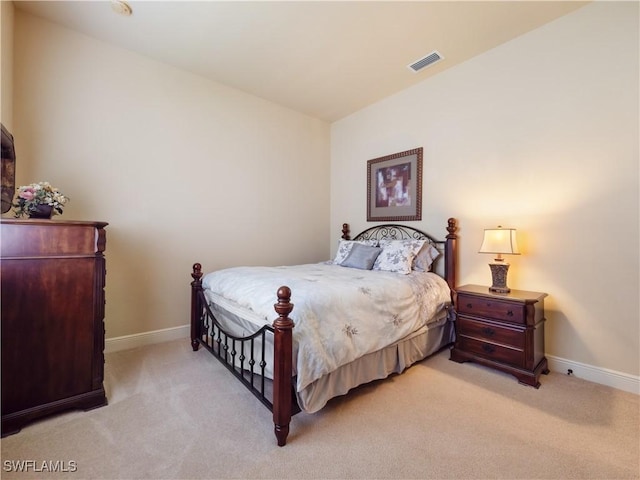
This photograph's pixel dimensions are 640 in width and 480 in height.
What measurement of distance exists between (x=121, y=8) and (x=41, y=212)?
5.88 feet

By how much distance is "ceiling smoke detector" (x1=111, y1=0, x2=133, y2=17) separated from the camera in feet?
7.65

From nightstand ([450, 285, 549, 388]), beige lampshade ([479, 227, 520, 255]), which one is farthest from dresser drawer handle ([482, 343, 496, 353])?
beige lampshade ([479, 227, 520, 255])

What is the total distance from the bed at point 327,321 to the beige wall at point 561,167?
62 cm

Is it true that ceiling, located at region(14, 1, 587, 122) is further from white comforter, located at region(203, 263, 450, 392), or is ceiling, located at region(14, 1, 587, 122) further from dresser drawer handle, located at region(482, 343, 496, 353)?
dresser drawer handle, located at region(482, 343, 496, 353)

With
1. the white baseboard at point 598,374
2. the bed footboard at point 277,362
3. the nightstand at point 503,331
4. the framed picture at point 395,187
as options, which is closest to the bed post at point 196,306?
the bed footboard at point 277,362

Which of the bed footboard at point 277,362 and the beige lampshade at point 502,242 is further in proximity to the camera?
the beige lampshade at point 502,242

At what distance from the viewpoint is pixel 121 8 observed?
7.82 feet

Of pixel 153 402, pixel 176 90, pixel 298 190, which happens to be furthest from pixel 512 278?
pixel 176 90

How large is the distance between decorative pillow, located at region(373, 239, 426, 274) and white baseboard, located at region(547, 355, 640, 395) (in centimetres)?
143

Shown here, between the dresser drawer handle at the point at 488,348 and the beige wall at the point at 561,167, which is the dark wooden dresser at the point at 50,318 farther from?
the beige wall at the point at 561,167

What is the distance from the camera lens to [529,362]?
2.26 m

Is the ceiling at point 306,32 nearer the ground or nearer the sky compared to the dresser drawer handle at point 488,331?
nearer the sky

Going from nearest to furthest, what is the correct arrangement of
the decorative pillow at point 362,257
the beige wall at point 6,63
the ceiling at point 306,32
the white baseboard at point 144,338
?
the beige wall at point 6,63, the ceiling at point 306,32, the white baseboard at point 144,338, the decorative pillow at point 362,257

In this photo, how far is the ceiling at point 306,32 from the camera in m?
2.38
